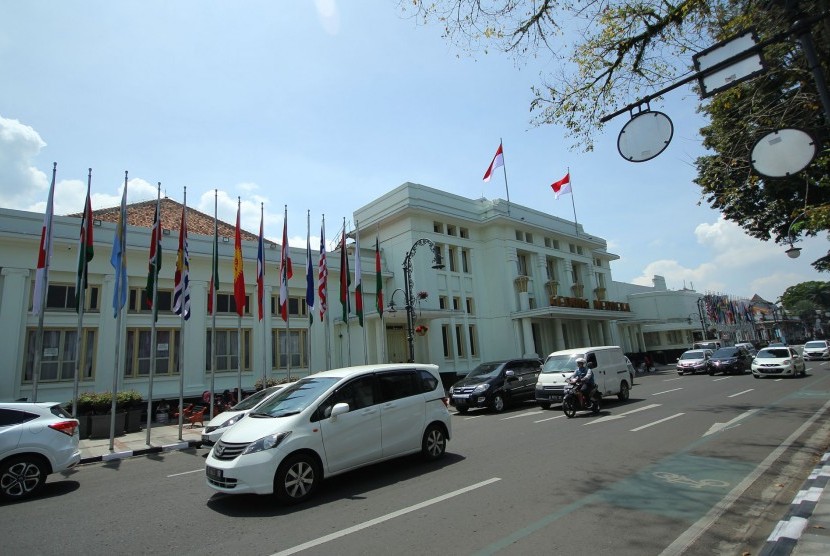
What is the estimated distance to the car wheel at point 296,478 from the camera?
243 inches

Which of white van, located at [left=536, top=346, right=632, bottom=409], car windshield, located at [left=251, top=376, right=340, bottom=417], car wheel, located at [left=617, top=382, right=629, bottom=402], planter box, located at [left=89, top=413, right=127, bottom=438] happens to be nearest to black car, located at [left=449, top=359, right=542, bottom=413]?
white van, located at [left=536, top=346, right=632, bottom=409]

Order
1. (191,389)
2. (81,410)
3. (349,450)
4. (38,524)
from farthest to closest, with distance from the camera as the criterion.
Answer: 1. (191,389)
2. (81,410)
3. (349,450)
4. (38,524)

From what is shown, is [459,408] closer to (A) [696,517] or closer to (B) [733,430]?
(B) [733,430]

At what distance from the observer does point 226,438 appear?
6.59m

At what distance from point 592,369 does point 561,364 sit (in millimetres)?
1115

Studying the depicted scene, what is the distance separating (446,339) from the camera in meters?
31.4

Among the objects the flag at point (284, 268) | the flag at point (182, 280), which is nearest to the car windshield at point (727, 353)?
the flag at point (284, 268)

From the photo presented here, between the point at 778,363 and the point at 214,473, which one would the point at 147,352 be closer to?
the point at 214,473

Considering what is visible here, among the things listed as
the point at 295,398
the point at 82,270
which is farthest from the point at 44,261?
the point at 295,398

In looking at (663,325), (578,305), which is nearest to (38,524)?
(578,305)

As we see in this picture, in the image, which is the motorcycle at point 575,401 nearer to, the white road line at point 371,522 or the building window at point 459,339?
the white road line at point 371,522

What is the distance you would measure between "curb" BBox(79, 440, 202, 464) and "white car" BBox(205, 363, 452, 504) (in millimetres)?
7364

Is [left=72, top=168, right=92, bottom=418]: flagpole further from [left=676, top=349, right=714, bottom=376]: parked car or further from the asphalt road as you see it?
[left=676, top=349, right=714, bottom=376]: parked car

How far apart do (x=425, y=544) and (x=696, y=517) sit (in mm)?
3128
